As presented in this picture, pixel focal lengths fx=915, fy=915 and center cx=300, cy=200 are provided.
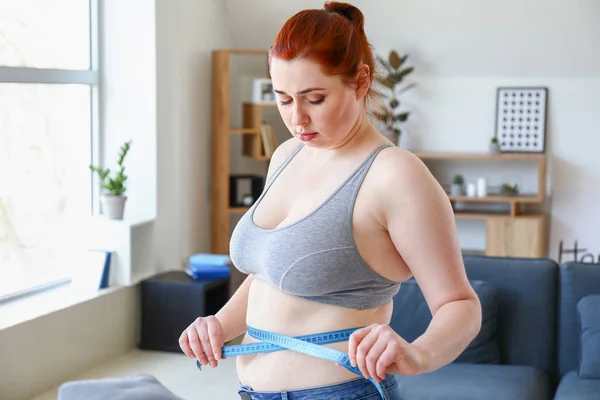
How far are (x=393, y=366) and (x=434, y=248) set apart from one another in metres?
0.17

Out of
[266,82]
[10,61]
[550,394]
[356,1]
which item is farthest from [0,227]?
[356,1]

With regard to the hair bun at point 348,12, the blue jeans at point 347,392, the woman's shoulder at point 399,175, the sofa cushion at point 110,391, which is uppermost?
the hair bun at point 348,12

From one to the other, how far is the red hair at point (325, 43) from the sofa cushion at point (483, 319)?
243 cm

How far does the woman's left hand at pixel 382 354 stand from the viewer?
108cm

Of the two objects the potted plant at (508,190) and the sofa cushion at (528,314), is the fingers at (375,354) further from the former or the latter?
the potted plant at (508,190)

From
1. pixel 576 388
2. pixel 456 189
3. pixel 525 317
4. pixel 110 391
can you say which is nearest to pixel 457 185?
pixel 456 189

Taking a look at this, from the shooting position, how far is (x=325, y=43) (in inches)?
48.3

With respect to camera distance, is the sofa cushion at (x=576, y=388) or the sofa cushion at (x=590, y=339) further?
the sofa cushion at (x=590, y=339)

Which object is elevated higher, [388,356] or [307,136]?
[307,136]

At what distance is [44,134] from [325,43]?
11.4ft

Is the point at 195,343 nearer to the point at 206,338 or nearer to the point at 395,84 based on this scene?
the point at 206,338

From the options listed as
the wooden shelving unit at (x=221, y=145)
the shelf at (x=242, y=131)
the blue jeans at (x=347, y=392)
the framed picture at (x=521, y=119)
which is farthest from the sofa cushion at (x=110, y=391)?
the framed picture at (x=521, y=119)

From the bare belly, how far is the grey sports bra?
2cm

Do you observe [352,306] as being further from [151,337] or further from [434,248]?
[151,337]
